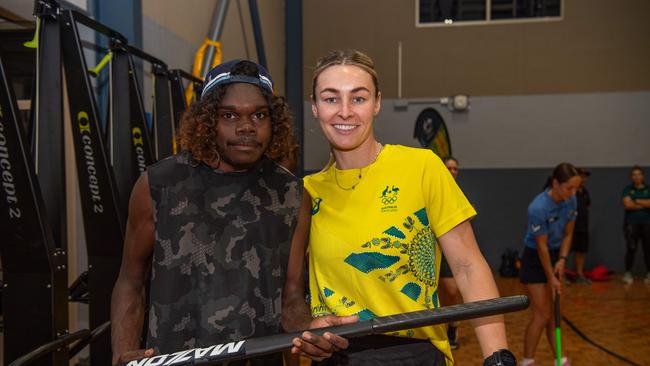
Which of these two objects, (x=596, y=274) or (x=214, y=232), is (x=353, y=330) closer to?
(x=214, y=232)

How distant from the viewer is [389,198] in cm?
146

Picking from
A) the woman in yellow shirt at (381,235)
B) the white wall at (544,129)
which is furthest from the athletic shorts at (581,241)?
the woman in yellow shirt at (381,235)

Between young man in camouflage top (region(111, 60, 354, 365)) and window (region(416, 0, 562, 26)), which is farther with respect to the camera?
window (region(416, 0, 562, 26))

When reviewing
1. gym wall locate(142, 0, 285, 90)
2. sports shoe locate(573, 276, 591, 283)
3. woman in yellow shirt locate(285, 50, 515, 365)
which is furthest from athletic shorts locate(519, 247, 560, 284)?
sports shoe locate(573, 276, 591, 283)

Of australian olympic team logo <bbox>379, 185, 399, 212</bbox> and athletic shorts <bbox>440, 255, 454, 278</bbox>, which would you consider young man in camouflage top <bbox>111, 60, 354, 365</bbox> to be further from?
athletic shorts <bbox>440, 255, 454, 278</bbox>

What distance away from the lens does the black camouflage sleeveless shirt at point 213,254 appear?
1.45 meters

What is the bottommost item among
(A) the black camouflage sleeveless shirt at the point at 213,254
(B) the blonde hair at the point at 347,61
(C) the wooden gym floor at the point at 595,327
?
(C) the wooden gym floor at the point at 595,327

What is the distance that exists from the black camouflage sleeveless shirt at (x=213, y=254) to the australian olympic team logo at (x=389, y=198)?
0.25 m

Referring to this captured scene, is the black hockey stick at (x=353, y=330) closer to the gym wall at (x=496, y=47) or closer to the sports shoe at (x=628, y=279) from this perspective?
the sports shoe at (x=628, y=279)

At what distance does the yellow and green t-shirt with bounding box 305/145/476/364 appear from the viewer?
1442mm

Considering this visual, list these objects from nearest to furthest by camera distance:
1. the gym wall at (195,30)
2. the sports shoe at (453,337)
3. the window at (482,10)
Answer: the sports shoe at (453,337) < the gym wall at (195,30) < the window at (482,10)

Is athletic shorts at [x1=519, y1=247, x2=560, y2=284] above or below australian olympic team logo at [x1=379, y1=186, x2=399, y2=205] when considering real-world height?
below

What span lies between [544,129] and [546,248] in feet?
20.6

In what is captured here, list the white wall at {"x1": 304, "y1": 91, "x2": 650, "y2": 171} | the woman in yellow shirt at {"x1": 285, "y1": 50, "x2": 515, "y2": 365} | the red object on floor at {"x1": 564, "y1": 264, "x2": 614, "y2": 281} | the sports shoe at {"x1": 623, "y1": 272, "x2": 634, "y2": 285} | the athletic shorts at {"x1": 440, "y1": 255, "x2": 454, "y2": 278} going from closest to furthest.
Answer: the woman in yellow shirt at {"x1": 285, "y1": 50, "x2": 515, "y2": 365} < the athletic shorts at {"x1": 440, "y1": 255, "x2": 454, "y2": 278} < the sports shoe at {"x1": 623, "y1": 272, "x2": 634, "y2": 285} < the red object on floor at {"x1": 564, "y1": 264, "x2": 614, "y2": 281} < the white wall at {"x1": 304, "y1": 91, "x2": 650, "y2": 171}
